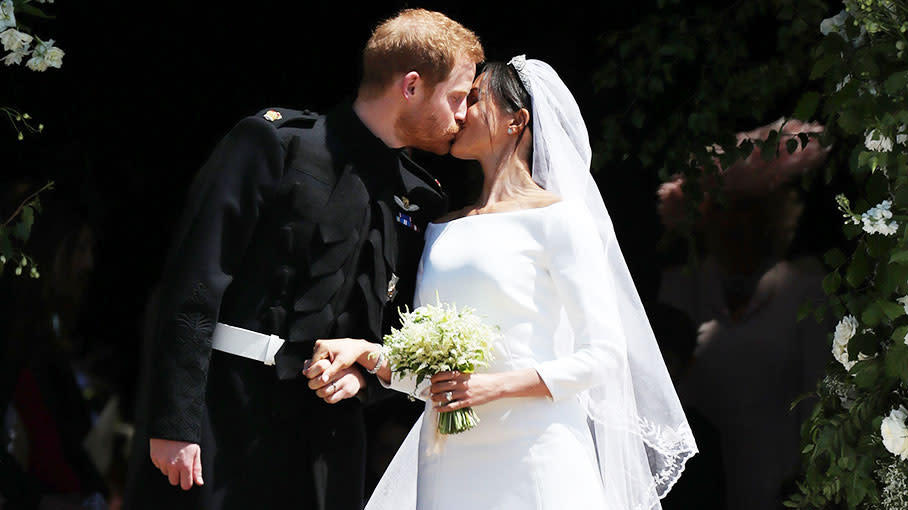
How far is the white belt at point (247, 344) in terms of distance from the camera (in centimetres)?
274

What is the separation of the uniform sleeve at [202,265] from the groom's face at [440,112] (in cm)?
41

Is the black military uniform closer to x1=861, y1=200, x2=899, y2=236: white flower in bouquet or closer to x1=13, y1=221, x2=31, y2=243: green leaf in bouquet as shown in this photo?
x1=13, y1=221, x2=31, y2=243: green leaf in bouquet

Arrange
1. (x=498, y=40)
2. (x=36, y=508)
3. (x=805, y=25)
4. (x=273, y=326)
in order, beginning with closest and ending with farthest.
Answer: (x=273, y=326)
(x=805, y=25)
(x=36, y=508)
(x=498, y=40)

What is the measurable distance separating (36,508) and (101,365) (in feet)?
2.15

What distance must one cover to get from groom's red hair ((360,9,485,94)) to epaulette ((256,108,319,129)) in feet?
0.63

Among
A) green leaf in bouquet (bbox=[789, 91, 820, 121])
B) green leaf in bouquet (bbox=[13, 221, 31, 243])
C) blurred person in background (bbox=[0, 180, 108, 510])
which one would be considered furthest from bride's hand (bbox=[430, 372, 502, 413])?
blurred person in background (bbox=[0, 180, 108, 510])

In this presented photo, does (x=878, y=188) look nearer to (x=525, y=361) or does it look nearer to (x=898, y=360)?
(x=898, y=360)

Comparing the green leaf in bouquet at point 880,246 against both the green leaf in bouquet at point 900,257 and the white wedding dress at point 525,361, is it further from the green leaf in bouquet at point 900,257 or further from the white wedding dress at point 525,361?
the white wedding dress at point 525,361

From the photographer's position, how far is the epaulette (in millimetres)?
2875

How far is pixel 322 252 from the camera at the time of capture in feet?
9.19

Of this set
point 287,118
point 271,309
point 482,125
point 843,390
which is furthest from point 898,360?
point 287,118

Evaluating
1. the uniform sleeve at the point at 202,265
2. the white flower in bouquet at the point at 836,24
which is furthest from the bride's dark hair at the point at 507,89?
the white flower in bouquet at the point at 836,24

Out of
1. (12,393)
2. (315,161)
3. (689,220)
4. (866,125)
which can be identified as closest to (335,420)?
(315,161)

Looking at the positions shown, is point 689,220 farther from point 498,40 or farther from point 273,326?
point 273,326
